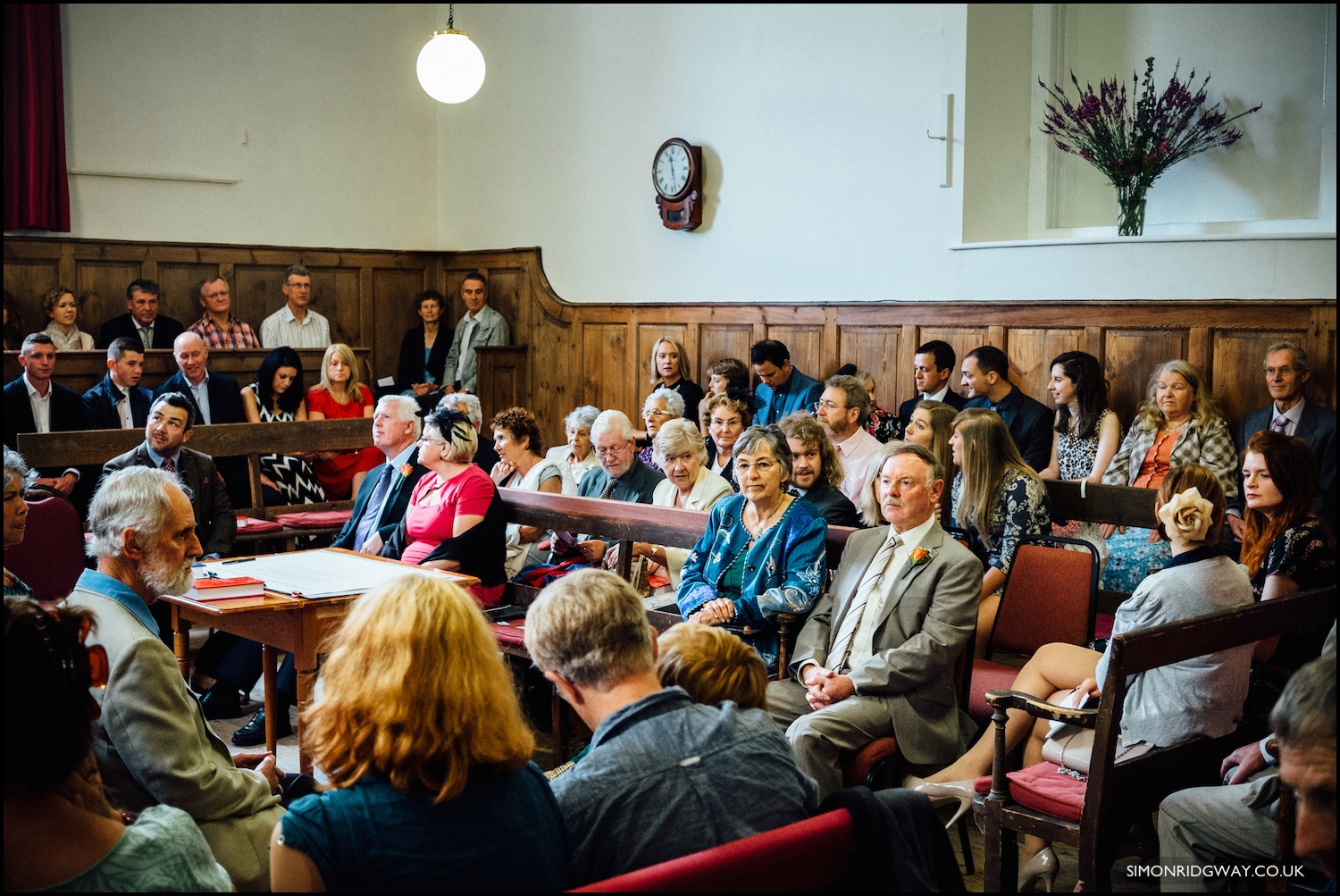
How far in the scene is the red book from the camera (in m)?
3.61

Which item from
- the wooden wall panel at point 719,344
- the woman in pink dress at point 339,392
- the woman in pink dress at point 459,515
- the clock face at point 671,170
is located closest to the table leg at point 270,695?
the woman in pink dress at point 459,515

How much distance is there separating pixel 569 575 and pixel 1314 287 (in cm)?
467

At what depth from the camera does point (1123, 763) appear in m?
2.60

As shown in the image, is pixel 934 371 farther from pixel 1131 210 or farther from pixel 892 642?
pixel 892 642

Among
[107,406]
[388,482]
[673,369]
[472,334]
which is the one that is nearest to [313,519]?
[388,482]

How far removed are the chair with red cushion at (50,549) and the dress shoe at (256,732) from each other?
76 cm

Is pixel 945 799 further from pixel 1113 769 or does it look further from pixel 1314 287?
pixel 1314 287

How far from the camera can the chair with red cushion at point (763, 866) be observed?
1616 mm

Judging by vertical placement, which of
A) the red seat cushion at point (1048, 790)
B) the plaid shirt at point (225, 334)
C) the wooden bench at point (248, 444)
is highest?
the plaid shirt at point (225, 334)

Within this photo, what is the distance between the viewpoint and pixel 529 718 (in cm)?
441

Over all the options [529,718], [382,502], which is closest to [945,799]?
[529,718]

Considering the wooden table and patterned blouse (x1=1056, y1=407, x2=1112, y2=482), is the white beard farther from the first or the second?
patterned blouse (x1=1056, y1=407, x2=1112, y2=482)

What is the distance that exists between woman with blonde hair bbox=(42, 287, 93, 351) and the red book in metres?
4.99

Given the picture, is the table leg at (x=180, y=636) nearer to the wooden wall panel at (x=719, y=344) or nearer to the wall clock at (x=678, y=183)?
the wooden wall panel at (x=719, y=344)
